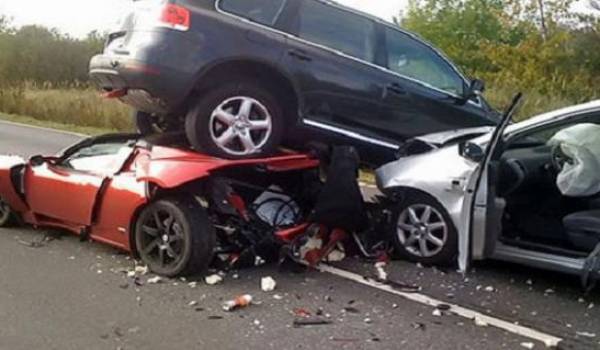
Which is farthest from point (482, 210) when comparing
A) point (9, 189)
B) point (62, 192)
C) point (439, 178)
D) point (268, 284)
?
point (9, 189)

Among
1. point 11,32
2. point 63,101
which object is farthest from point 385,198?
point 11,32

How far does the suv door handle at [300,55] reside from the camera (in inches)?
275

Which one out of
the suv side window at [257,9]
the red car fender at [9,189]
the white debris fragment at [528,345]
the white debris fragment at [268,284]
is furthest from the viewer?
the red car fender at [9,189]

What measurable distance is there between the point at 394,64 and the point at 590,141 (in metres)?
2.14

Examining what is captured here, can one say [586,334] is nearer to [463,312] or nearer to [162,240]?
[463,312]

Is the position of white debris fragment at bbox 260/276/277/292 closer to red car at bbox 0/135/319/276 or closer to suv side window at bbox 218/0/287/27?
red car at bbox 0/135/319/276

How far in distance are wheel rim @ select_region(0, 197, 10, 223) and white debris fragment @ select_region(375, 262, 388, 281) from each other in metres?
3.63

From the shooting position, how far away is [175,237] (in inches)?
236

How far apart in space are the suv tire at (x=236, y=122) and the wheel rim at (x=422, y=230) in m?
1.31

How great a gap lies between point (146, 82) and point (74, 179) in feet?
3.61

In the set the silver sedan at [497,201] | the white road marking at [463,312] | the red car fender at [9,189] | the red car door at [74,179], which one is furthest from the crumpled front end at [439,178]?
the red car fender at [9,189]

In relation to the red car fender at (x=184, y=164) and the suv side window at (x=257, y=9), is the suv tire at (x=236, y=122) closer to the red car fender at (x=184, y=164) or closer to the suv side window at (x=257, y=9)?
the red car fender at (x=184, y=164)

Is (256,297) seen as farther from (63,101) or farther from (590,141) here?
(63,101)

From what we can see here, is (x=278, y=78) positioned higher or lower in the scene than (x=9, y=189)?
higher
